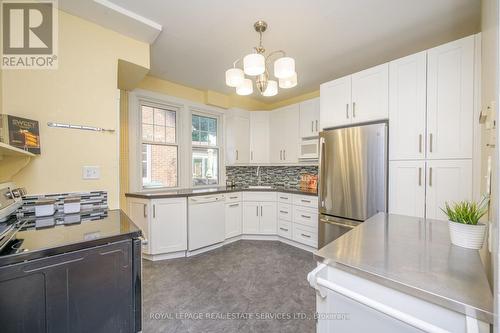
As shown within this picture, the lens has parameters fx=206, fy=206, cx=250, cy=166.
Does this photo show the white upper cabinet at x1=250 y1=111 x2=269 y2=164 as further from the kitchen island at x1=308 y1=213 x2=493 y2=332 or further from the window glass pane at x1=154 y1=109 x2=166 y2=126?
A: the kitchen island at x1=308 y1=213 x2=493 y2=332

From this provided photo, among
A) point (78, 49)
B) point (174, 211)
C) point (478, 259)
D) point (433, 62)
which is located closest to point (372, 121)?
point (433, 62)

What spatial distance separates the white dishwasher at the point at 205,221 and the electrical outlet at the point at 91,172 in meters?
1.22

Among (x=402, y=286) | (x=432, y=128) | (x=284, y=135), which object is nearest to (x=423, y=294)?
(x=402, y=286)

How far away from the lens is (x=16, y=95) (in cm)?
152

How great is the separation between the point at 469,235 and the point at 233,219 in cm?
284

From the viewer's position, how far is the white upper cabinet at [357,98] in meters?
2.18

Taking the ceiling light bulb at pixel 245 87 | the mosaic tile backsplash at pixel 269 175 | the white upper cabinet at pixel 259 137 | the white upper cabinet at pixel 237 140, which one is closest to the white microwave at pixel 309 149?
the mosaic tile backsplash at pixel 269 175

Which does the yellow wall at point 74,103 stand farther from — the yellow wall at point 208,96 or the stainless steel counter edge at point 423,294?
the stainless steel counter edge at point 423,294

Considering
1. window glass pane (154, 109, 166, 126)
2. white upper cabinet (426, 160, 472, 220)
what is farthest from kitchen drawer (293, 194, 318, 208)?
window glass pane (154, 109, 166, 126)

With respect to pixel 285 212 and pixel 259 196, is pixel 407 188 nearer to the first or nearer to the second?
pixel 285 212

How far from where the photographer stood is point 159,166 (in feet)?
10.9

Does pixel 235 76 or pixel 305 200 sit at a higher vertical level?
pixel 235 76

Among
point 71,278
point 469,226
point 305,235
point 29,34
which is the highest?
point 29,34

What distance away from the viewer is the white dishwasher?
9.51 ft
